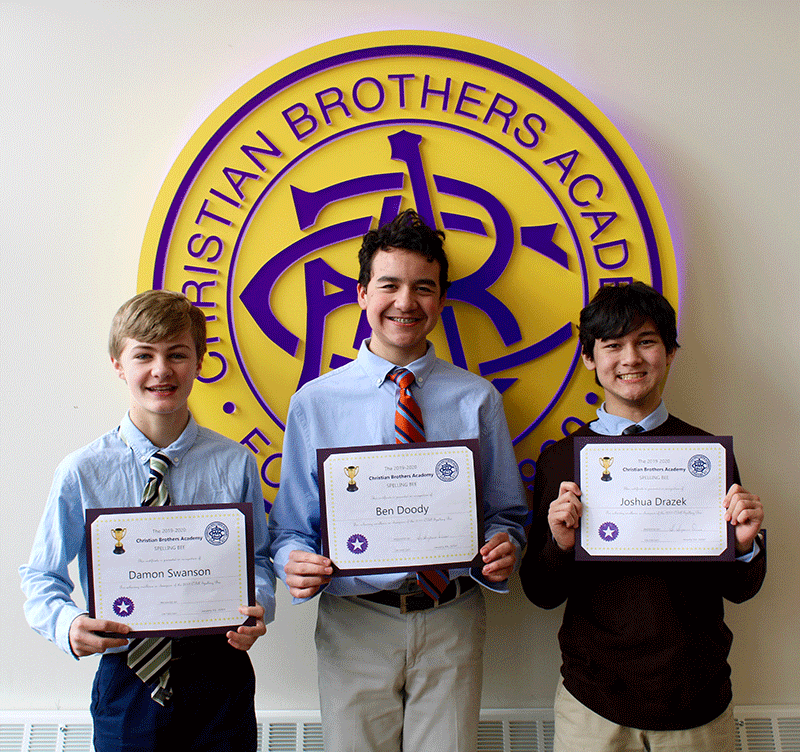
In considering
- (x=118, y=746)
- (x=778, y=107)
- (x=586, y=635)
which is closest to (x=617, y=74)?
(x=778, y=107)

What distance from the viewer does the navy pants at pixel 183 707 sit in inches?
58.4

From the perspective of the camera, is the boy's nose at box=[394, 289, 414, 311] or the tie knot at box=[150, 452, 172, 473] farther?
the boy's nose at box=[394, 289, 414, 311]

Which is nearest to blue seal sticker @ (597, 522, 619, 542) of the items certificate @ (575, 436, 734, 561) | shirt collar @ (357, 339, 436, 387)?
certificate @ (575, 436, 734, 561)

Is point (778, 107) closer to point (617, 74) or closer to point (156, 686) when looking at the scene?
point (617, 74)

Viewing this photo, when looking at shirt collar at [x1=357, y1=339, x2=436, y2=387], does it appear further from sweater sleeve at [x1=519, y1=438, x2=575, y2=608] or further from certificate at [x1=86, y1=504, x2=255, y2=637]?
certificate at [x1=86, y1=504, x2=255, y2=637]

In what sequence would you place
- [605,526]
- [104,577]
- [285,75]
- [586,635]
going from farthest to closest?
1. [285,75]
2. [586,635]
3. [605,526]
4. [104,577]

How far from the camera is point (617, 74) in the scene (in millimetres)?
2184

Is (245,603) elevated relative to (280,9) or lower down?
lower down

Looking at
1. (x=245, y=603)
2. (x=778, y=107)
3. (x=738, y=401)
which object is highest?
(x=778, y=107)

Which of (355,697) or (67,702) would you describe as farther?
(67,702)

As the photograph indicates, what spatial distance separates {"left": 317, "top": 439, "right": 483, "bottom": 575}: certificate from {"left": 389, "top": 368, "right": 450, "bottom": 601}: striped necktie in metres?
0.16

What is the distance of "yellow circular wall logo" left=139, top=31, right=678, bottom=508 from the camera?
2107 mm

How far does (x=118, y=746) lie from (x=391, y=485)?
34.3 inches

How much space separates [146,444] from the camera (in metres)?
1.62
